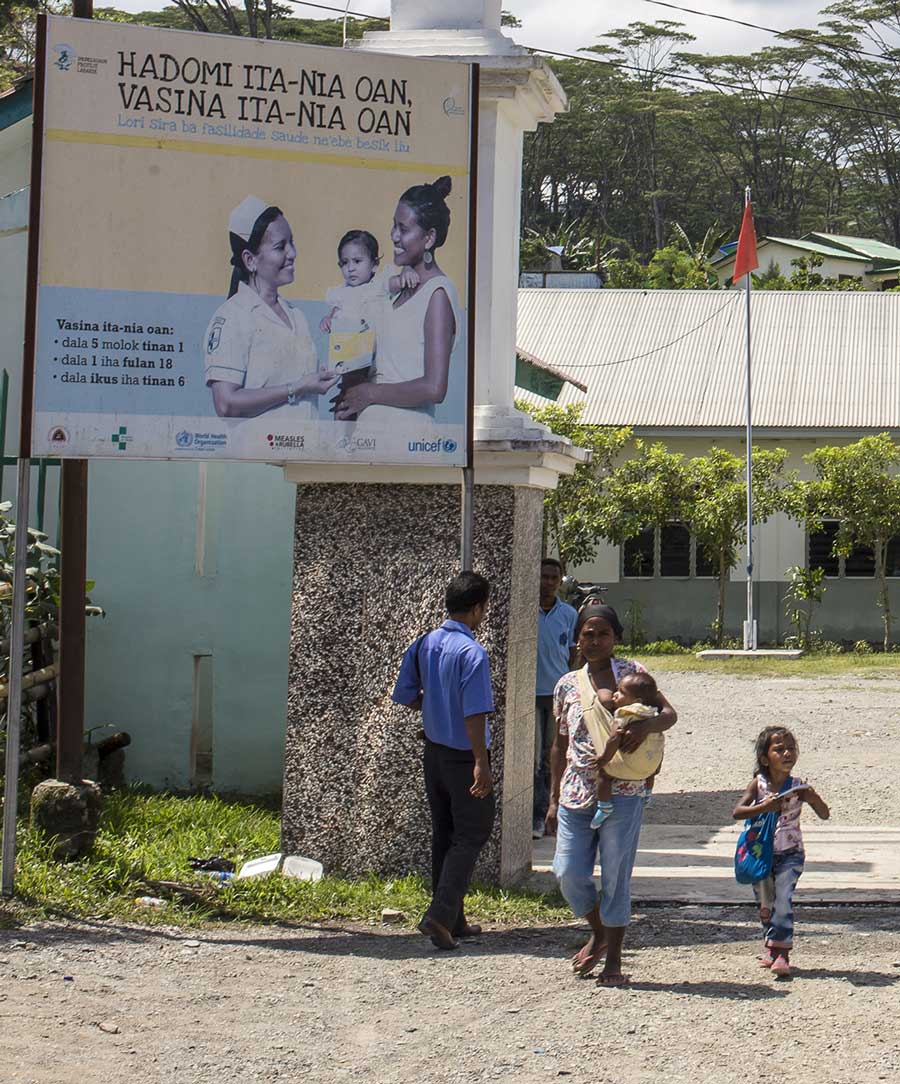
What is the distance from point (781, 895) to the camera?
638 centimetres

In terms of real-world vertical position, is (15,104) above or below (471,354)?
above

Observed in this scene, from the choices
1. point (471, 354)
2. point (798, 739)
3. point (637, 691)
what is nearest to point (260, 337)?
point (471, 354)

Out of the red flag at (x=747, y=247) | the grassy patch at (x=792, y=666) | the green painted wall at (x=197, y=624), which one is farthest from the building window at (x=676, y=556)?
the green painted wall at (x=197, y=624)

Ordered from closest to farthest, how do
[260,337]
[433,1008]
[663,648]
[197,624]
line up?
1. [433,1008]
2. [260,337]
3. [197,624]
4. [663,648]

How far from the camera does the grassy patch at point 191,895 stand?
729cm

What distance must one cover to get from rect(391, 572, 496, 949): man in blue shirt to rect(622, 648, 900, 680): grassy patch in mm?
15048

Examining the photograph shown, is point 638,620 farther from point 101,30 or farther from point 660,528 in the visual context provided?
point 101,30

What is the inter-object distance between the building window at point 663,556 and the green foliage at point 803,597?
1511 mm

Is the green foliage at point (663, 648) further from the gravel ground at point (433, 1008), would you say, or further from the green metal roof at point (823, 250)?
the green metal roof at point (823, 250)

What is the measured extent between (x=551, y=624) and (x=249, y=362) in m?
3.12

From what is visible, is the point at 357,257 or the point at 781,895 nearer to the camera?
the point at 781,895

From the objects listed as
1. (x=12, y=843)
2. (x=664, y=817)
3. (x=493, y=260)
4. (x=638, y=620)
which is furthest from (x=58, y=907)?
(x=638, y=620)

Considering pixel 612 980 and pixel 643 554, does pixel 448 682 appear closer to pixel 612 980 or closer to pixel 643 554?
pixel 612 980

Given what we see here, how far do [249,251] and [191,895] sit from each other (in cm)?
298
